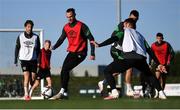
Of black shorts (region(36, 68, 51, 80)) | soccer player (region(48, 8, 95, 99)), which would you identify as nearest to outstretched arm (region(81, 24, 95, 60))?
soccer player (region(48, 8, 95, 99))

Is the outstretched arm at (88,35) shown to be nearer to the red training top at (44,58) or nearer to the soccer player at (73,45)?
the soccer player at (73,45)

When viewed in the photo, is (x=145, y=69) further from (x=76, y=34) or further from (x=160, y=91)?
(x=76, y=34)

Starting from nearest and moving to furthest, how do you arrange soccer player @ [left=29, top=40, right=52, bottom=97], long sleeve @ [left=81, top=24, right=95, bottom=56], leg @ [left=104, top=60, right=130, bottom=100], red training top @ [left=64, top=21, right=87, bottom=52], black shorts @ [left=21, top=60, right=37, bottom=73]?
leg @ [left=104, top=60, right=130, bottom=100]
long sleeve @ [left=81, top=24, right=95, bottom=56]
red training top @ [left=64, top=21, right=87, bottom=52]
black shorts @ [left=21, top=60, right=37, bottom=73]
soccer player @ [left=29, top=40, right=52, bottom=97]

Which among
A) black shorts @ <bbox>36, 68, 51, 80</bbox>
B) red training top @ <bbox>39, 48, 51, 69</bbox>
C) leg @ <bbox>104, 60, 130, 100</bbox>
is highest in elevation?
red training top @ <bbox>39, 48, 51, 69</bbox>

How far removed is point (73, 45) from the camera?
47.0 feet

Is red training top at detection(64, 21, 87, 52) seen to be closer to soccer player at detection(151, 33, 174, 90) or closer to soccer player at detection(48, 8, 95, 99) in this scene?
soccer player at detection(48, 8, 95, 99)

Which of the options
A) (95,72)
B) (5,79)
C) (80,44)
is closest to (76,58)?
(80,44)

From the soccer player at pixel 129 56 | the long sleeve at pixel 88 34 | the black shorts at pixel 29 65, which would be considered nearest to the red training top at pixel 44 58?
the black shorts at pixel 29 65

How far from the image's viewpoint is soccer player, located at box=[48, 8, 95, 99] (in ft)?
46.7

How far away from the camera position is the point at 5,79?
24172 millimetres

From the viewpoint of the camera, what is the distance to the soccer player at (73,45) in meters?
14.2

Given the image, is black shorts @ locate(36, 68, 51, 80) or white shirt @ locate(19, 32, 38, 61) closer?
white shirt @ locate(19, 32, 38, 61)

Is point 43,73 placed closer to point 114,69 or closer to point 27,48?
point 27,48

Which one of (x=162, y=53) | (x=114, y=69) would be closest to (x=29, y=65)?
(x=114, y=69)
